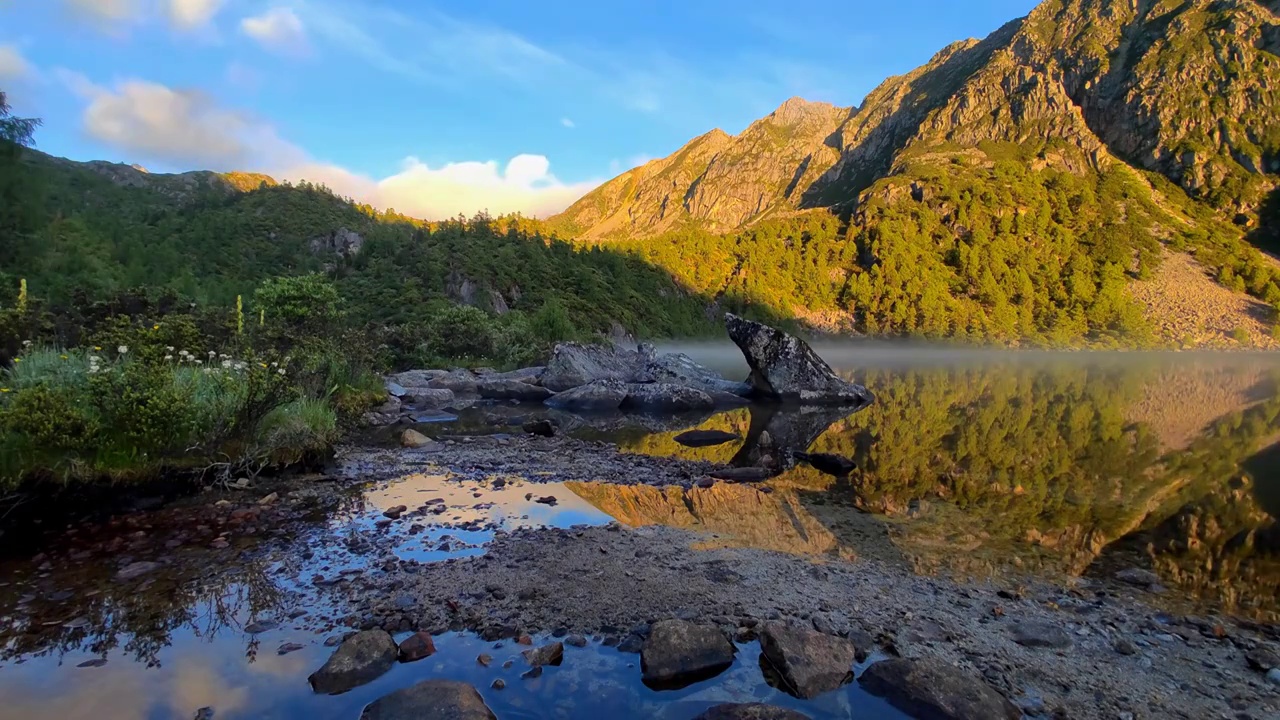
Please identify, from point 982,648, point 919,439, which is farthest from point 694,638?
point 919,439

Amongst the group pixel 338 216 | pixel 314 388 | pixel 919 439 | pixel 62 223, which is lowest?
pixel 919 439

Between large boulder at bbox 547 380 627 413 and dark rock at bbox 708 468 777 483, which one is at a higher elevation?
dark rock at bbox 708 468 777 483

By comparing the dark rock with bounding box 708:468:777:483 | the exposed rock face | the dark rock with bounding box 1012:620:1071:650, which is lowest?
the dark rock with bounding box 708:468:777:483

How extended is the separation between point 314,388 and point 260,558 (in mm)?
8007

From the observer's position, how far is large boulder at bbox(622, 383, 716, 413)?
24.7 meters

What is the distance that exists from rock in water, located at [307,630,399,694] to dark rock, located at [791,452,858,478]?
364 inches

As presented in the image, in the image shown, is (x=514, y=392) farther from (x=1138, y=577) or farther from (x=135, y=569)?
(x=1138, y=577)

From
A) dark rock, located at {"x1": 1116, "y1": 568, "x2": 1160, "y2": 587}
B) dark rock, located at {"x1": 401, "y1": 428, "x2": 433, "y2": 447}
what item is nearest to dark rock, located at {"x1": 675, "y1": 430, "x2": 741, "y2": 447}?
dark rock, located at {"x1": 401, "y1": 428, "x2": 433, "y2": 447}

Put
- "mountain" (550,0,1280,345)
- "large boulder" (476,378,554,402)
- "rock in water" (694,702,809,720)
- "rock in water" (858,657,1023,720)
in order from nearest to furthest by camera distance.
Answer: "rock in water" (694,702,809,720)
"rock in water" (858,657,1023,720)
"large boulder" (476,378,554,402)
"mountain" (550,0,1280,345)

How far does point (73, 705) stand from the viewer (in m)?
4.09

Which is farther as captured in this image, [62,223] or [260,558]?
[62,223]

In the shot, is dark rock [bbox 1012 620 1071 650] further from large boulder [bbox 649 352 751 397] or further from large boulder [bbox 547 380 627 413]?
large boulder [bbox 649 352 751 397]

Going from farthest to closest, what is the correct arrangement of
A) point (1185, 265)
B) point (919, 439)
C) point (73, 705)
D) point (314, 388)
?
1. point (1185, 265)
2. point (919, 439)
3. point (314, 388)
4. point (73, 705)

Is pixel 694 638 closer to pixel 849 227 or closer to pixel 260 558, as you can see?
pixel 260 558
